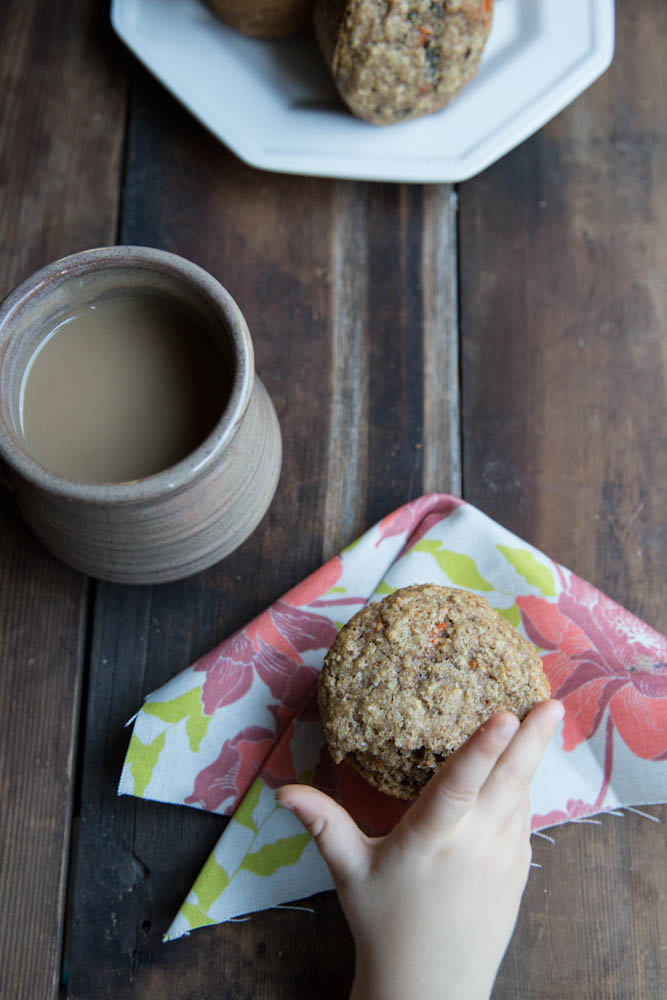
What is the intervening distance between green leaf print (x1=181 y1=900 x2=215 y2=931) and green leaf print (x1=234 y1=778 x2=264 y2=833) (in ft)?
0.29

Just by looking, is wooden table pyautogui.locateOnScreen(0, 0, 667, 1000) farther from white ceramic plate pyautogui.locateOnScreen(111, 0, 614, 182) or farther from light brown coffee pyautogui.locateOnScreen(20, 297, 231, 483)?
light brown coffee pyautogui.locateOnScreen(20, 297, 231, 483)

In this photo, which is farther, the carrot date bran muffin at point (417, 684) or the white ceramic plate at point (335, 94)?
the white ceramic plate at point (335, 94)

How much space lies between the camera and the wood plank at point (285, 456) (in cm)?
81

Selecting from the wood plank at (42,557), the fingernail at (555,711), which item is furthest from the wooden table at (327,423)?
the fingernail at (555,711)

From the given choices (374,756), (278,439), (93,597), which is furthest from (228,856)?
(278,439)

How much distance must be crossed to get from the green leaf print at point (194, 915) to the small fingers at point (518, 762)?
0.31 metres

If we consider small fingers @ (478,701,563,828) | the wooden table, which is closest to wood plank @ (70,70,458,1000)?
the wooden table

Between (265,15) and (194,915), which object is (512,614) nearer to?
(194,915)

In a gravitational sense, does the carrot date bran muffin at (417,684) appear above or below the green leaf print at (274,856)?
above

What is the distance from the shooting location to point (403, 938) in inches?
27.1

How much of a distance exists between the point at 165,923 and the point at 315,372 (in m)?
0.59

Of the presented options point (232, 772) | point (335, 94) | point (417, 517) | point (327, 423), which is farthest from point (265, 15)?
point (232, 772)

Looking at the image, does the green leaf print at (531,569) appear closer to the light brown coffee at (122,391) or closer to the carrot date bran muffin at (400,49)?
the light brown coffee at (122,391)

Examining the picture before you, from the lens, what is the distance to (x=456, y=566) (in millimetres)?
865
